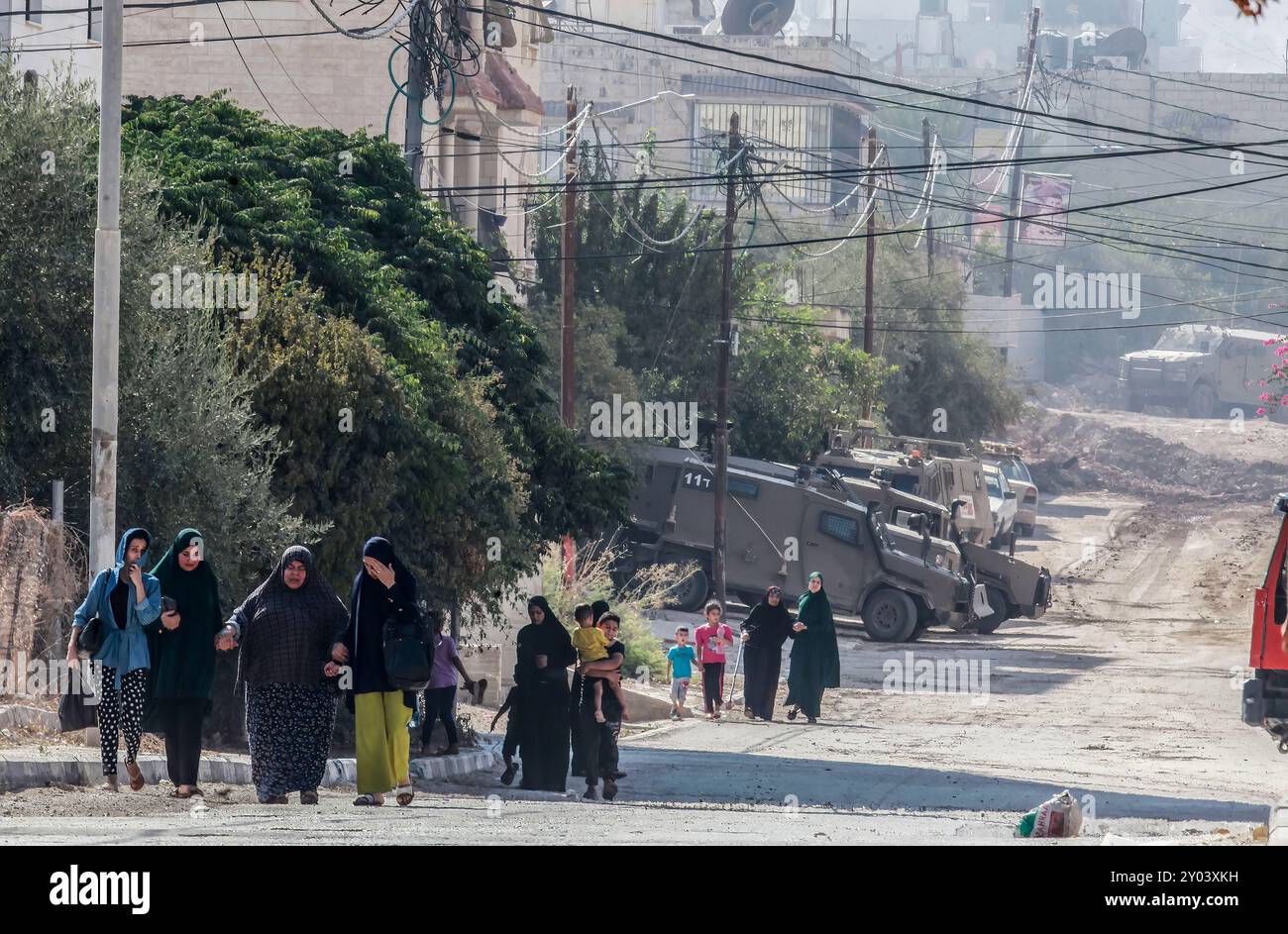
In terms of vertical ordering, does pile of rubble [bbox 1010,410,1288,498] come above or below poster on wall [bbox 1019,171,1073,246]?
below

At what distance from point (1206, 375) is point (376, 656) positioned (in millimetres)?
86141

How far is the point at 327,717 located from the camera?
1143 cm

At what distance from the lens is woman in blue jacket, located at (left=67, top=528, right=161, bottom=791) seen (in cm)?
1084

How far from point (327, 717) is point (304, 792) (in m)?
0.49

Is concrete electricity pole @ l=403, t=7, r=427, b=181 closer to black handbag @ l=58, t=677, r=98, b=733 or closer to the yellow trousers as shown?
black handbag @ l=58, t=677, r=98, b=733

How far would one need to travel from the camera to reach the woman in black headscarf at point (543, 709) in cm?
1507

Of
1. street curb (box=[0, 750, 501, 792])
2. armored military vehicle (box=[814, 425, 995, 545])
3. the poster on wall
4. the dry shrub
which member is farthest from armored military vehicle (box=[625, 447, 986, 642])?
the poster on wall

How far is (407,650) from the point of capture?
1059 centimetres

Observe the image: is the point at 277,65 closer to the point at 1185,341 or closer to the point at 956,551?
the point at 956,551

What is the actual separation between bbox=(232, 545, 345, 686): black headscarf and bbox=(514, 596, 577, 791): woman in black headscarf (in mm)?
4017

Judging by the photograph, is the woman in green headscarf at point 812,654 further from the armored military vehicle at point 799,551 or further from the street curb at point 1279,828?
the street curb at point 1279,828

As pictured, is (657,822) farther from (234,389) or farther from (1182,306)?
(1182,306)

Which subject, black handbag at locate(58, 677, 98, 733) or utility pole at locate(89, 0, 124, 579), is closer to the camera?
black handbag at locate(58, 677, 98, 733)
